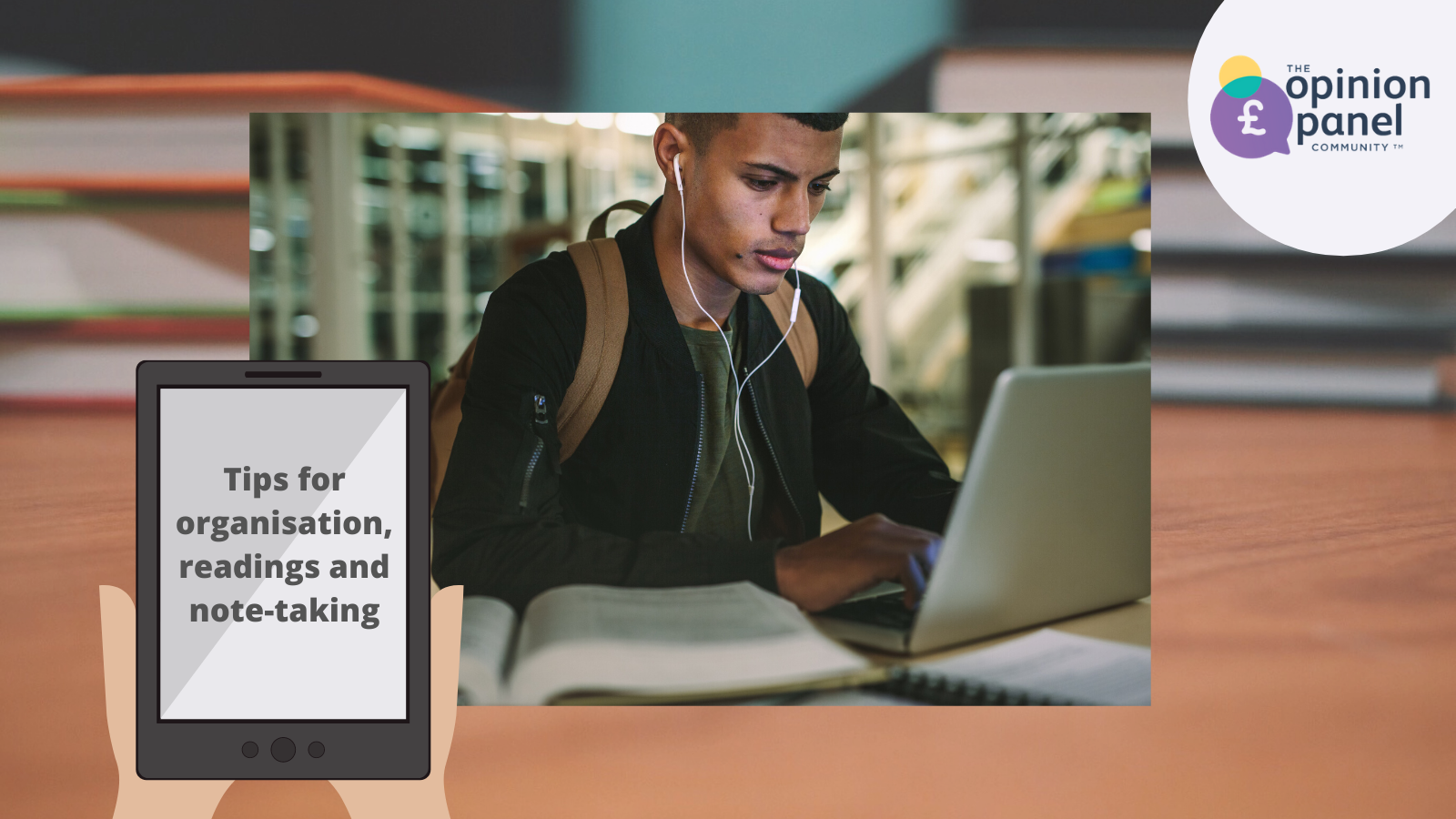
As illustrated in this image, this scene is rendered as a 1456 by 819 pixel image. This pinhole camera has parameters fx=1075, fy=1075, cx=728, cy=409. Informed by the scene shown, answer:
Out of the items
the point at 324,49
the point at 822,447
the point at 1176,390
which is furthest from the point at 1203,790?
the point at 324,49

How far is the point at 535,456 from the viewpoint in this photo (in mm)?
1289

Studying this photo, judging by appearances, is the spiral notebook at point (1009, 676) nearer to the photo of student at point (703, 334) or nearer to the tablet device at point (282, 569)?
the photo of student at point (703, 334)

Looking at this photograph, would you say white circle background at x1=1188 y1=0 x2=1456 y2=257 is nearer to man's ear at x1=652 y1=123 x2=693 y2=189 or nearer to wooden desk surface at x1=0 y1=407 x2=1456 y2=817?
wooden desk surface at x1=0 y1=407 x2=1456 y2=817

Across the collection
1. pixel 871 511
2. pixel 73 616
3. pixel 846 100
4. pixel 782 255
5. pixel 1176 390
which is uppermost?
pixel 846 100

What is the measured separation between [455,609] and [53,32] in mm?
934

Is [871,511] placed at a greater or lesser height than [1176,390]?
lesser

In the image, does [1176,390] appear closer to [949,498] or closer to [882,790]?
[949,498]

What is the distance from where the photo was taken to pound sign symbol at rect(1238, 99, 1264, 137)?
1.33m

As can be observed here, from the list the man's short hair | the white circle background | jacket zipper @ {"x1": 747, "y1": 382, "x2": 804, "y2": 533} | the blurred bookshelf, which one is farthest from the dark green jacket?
the white circle background

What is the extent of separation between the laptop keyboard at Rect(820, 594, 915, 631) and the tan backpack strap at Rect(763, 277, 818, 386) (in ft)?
0.93

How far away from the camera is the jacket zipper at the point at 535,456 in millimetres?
1283

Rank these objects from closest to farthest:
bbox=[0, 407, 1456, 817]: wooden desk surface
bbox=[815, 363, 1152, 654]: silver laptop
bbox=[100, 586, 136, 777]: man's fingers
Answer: bbox=[100, 586, 136, 777]: man's fingers < bbox=[815, 363, 1152, 654]: silver laptop < bbox=[0, 407, 1456, 817]: wooden desk surface

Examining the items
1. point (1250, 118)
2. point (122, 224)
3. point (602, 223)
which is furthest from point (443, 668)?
Result: point (1250, 118)

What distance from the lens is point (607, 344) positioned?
1309 mm
